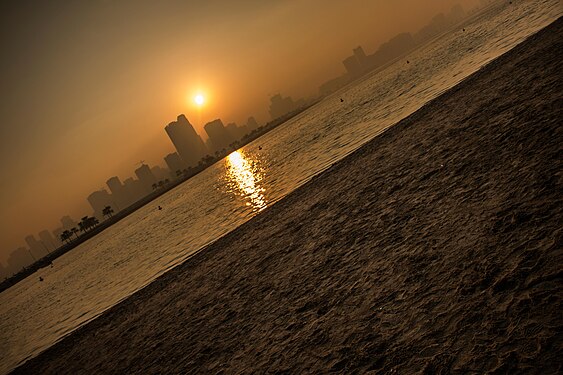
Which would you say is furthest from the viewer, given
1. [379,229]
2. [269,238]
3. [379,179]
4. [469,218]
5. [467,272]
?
[269,238]

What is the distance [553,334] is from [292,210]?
365 inches

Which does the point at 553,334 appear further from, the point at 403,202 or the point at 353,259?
the point at 403,202

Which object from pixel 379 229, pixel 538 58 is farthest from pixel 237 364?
pixel 538 58

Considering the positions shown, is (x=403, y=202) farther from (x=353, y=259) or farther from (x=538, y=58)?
(x=538, y=58)

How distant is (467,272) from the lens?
4027 mm

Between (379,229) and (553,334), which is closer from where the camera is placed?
Result: (553,334)

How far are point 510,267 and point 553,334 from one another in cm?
106

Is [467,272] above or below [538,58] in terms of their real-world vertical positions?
below

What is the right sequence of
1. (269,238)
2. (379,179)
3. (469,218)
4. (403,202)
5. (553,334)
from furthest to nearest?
(269,238)
(379,179)
(403,202)
(469,218)
(553,334)

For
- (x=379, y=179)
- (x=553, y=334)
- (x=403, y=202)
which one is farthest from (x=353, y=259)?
(x=379, y=179)

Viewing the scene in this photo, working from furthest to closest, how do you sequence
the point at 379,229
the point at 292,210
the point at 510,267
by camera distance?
the point at 292,210 → the point at 379,229 → the point at 510,267

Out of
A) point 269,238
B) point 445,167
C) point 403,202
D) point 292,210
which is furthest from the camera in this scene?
point 292,210

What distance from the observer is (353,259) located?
6062 millimetres

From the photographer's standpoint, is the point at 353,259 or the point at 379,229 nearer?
the point at 353,259
